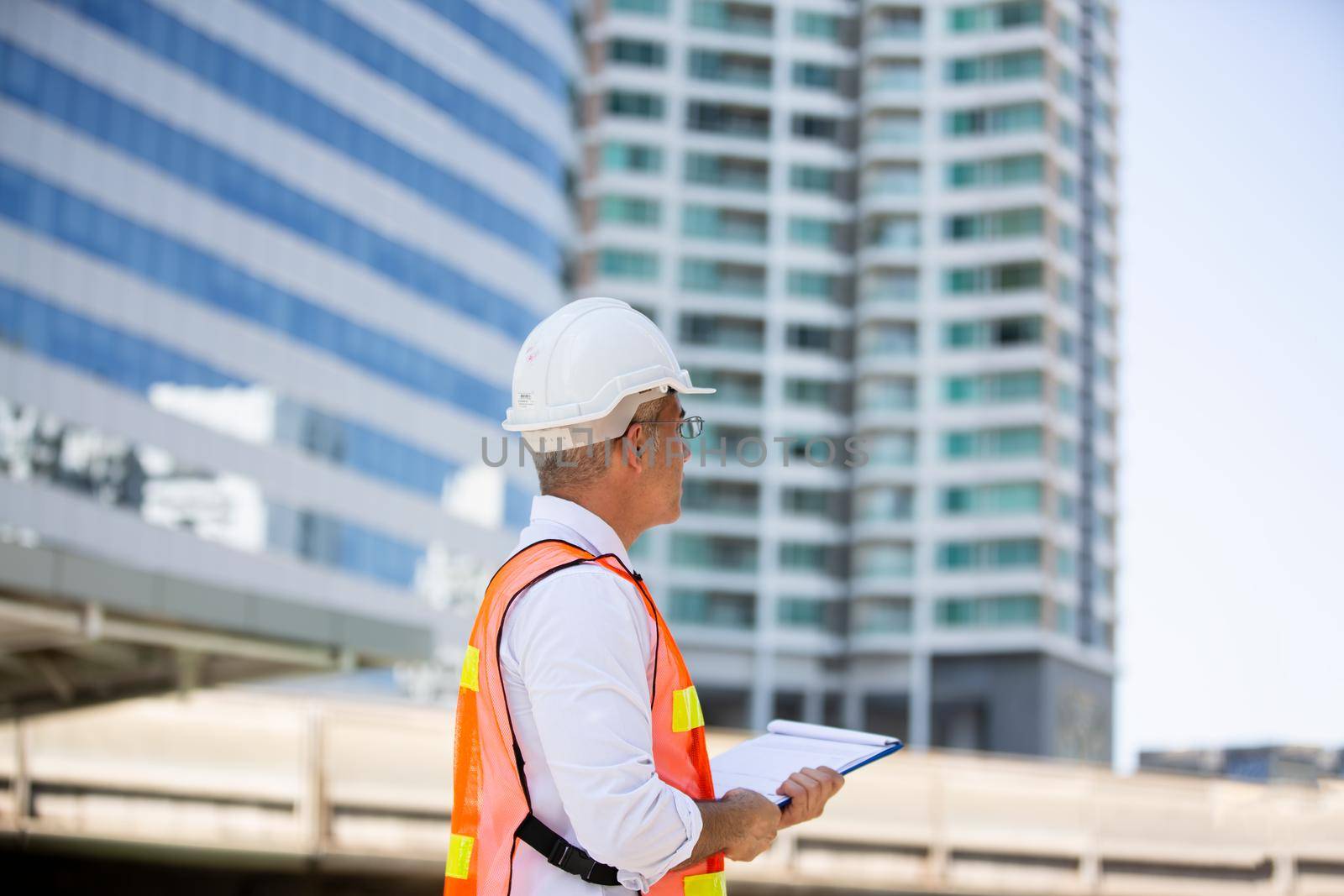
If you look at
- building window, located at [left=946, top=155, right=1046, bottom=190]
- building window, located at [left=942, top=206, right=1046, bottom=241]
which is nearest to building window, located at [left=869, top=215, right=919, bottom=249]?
building window, located at [left=942, top=206, right=1046, bottom=241]

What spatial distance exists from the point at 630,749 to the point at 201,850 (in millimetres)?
18202

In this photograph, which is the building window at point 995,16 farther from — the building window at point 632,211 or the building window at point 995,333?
the building window at point 632,211

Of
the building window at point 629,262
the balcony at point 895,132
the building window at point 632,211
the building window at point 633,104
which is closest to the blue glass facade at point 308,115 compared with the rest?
the building window at point 629,262

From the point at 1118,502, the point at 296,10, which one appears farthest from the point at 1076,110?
the point at 296,10

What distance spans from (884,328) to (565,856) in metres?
77.9

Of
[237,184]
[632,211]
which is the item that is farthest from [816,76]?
[237,184]

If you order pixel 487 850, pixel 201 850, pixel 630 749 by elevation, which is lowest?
pixel 201 850

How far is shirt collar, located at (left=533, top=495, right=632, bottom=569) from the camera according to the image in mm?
3170

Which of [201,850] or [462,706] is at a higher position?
[462,706]

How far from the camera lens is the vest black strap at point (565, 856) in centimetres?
285

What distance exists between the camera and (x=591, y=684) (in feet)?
9.09

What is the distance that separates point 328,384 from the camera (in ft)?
173

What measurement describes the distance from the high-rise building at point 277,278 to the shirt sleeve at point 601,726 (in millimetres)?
38356

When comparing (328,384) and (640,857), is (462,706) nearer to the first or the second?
(640,857)
